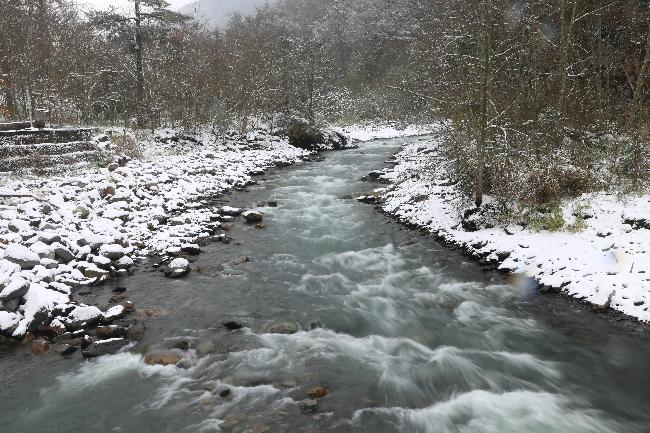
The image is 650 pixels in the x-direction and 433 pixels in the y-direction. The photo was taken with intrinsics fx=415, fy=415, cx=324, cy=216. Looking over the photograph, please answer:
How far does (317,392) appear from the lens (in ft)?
19.3

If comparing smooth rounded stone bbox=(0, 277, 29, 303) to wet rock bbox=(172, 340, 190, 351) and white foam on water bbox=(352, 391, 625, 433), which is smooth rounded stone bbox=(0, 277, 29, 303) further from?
white foam on water bbox=(352, 391, 625, 433)

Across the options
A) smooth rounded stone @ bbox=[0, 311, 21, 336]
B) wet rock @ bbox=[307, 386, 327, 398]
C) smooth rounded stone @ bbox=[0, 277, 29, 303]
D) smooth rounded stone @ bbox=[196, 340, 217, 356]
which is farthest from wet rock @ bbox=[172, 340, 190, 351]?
smooth rounded stone @ bbox=[0, 277, 29, 303]

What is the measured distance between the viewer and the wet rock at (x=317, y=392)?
5.83 m

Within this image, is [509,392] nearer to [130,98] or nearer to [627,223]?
[627,223]

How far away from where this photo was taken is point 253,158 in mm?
23938

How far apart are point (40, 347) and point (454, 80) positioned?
13.0 m

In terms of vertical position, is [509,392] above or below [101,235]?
below

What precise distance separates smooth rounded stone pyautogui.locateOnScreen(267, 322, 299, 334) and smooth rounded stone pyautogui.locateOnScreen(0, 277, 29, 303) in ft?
14.6

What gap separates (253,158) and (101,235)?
553 inches

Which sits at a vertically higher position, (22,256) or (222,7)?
(222,7)

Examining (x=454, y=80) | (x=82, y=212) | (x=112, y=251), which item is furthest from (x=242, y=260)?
(x=454, y=80)

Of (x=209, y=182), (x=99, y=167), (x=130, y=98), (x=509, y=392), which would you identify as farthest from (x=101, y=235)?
(x=130, y=98)

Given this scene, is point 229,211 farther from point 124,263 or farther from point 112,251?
point 124,263

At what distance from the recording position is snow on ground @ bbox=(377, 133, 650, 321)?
778 cm
